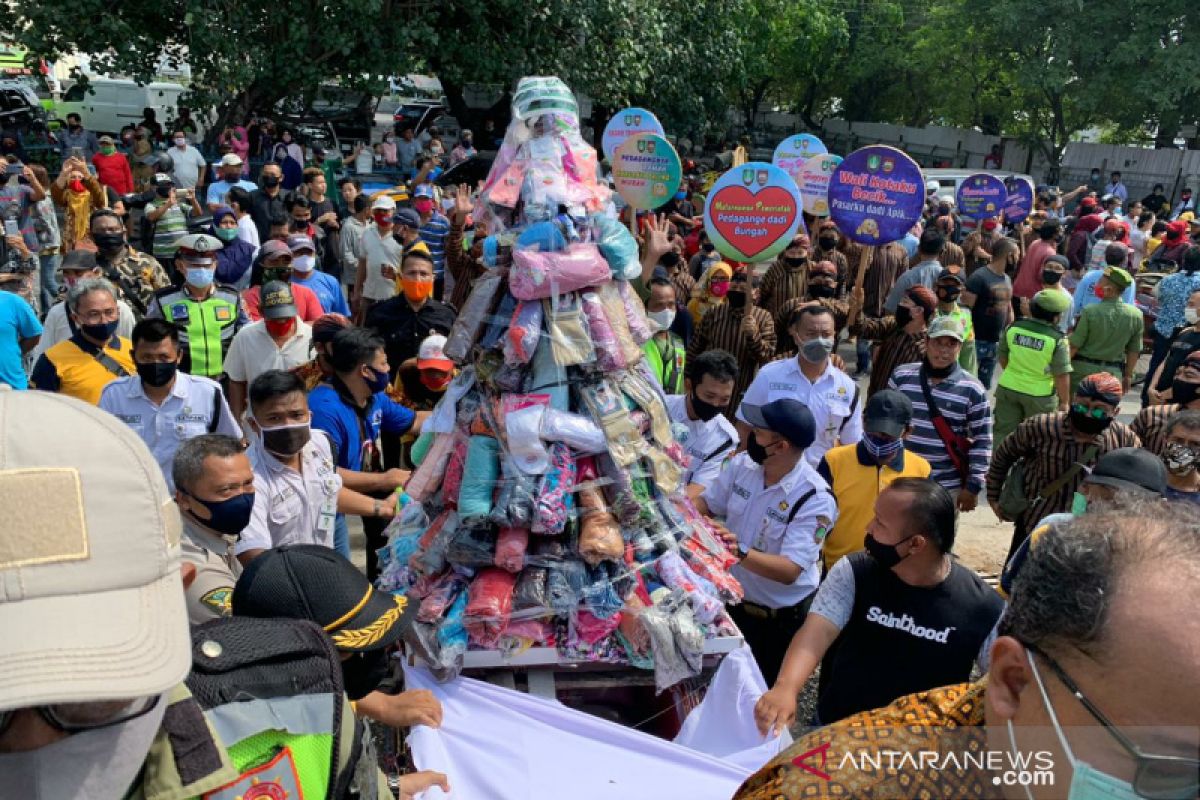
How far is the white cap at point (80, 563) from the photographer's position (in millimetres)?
1143

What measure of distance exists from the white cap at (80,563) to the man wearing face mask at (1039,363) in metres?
6.62

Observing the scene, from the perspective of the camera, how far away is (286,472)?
4.13m

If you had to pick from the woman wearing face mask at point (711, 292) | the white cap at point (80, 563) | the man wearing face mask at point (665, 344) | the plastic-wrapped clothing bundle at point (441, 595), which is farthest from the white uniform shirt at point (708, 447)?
the white cap at point (80, 563)

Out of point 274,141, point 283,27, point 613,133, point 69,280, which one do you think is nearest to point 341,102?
point 274,141

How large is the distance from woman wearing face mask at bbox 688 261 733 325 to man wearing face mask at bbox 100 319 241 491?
13.6 ft

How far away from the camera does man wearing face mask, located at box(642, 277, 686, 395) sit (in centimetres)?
632

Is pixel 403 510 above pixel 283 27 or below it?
below

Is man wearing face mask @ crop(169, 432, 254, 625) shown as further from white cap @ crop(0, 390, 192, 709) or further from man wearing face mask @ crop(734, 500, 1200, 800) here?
man wearing face mask @ crop(734, 500, 1200, 800)

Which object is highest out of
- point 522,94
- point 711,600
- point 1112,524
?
point 522,94

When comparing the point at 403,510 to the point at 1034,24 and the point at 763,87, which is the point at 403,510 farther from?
the point at 763,87

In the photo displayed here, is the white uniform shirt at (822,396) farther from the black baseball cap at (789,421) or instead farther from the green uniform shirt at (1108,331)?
the green uniform shirt at (1108,331)

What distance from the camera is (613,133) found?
35.3ft

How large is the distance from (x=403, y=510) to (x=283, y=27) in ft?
45.2

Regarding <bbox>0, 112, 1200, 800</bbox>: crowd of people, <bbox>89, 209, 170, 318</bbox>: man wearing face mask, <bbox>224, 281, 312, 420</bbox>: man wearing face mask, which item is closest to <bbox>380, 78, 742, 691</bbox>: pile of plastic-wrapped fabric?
<bbox>0, 112, 1200, 800</bbox>: crowd of people
